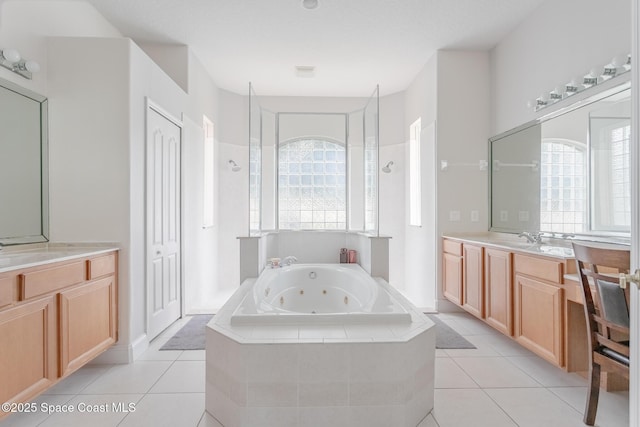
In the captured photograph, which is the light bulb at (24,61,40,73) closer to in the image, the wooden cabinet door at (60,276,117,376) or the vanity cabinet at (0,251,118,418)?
the vanity cabinet at (0,251,118,418)

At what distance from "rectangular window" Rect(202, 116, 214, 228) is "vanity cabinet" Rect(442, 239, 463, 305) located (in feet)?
9.50

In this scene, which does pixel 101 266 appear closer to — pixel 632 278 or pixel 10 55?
pixel 10 55

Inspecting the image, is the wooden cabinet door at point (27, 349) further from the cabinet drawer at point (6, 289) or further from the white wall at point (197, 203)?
the white wall at point (197, 203)

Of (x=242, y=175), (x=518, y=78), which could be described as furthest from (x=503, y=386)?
(x=242, y=175)

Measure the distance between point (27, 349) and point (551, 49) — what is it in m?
4.08

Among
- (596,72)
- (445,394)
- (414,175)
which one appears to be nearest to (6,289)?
(445,394)

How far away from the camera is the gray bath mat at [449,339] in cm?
299

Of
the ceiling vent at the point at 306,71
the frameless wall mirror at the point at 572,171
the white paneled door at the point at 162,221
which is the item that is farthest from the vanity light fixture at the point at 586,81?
the white paneled door at the point at 162,221

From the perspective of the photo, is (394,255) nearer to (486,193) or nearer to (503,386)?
(486,193)

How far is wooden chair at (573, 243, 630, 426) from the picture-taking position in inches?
64.8

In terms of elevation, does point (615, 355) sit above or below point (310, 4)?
below

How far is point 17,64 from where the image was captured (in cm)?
227

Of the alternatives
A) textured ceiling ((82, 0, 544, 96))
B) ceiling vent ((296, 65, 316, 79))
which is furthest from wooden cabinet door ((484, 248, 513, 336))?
ceiling vent ((296, 65, 316, 79))

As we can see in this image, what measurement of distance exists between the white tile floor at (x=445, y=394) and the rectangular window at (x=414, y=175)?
2.27m
